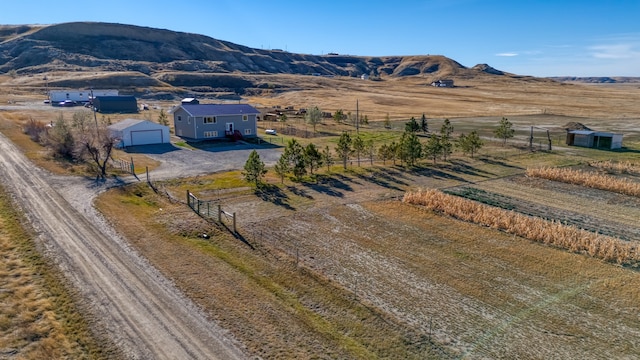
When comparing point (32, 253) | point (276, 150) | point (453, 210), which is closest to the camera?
point (32, 253)

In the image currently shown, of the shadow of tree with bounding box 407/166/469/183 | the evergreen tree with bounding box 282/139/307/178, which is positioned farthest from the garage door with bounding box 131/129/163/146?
the shadow of tree with bounding box 407/166/469/183

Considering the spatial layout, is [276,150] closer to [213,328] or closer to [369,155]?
[369,155]

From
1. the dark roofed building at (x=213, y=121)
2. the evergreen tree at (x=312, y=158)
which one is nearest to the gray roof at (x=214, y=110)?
the dark roofed building at (x=213, y=121)

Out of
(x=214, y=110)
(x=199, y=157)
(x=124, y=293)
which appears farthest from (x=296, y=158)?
(x=214, y=110)

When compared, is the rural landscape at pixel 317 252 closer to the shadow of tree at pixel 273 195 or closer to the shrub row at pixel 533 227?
the shrub row at pixel 533 227

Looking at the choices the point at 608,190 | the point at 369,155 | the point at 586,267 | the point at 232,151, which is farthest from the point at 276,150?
the point at 586,267

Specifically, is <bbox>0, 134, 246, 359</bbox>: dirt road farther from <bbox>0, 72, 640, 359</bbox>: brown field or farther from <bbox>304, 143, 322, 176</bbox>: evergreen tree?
<bbox>304, 143, 322, 176</bbox>: evergreen tree
